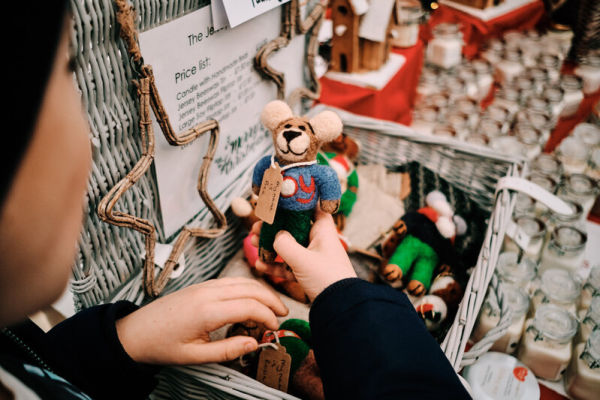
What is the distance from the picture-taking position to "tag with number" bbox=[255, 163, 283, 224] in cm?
68

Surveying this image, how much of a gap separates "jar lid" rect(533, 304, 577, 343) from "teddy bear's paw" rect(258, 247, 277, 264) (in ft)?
1.94

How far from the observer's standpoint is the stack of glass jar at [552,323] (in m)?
0.86

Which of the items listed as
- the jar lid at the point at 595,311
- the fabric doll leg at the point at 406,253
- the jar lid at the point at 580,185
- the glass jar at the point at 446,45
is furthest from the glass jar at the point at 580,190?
the glass jar at the point at 446,45

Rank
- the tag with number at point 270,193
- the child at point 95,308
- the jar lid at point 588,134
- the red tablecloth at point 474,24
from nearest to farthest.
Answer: the child at point 95,308 < the tag with number at point 270,193 < the jar lid at point 588,134 < the red tablecloth at point 474,24

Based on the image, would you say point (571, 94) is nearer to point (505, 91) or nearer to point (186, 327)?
point (505, 91)

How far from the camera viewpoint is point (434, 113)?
5.27 ft

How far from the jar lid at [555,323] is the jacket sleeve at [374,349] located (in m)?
0.51

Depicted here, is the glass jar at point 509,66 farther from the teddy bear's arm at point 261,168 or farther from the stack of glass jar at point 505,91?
the teddy bear's arm at point 261,168

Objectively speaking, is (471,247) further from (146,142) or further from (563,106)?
(563,106)

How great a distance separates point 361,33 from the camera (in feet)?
4.81

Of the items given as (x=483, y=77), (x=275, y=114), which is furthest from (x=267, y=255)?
(x=483, y=77)

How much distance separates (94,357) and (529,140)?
4.60ft

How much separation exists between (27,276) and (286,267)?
0.51 m

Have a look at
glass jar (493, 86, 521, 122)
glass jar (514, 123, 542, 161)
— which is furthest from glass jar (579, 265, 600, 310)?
glass jar (493, 86, 521, 122)
